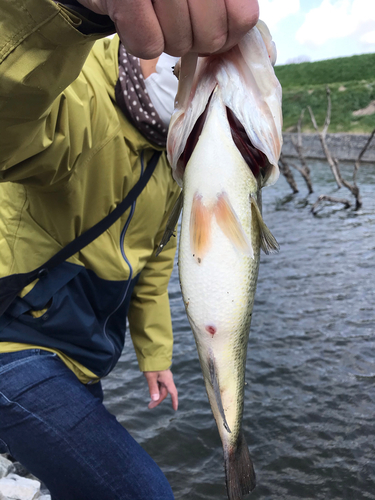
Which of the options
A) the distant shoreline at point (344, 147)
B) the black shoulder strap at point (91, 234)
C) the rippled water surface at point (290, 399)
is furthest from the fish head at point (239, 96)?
the distant shoreline at point (344, 147)

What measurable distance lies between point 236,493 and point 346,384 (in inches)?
167

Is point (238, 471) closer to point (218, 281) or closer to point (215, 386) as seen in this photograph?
point (215, 386)

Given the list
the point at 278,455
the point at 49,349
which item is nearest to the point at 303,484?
the point at 278,455

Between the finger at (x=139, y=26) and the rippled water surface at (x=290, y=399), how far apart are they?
13.6 feet

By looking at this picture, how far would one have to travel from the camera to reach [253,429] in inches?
195

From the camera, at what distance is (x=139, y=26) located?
944 mm

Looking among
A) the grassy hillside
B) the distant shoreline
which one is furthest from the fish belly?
the grassy hillside

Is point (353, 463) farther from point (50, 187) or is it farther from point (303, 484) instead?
point (50, 187)

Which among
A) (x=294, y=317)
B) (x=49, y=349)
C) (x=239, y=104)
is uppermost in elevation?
(x=239, y=104)

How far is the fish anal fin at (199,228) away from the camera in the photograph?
1.29m

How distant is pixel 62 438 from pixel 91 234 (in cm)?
89

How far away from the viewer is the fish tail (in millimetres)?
1778

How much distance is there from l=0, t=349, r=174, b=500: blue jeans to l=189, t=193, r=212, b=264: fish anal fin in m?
1.08

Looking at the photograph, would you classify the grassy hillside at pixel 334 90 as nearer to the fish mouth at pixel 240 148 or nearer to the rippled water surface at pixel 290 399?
the rippled water surface at pixel 290 399
